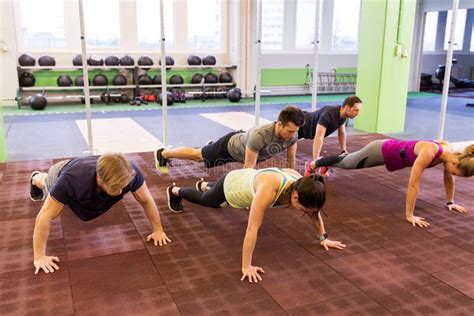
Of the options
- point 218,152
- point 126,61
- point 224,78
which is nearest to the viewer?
point 218,152

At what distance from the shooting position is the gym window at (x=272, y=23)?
31.6 feet

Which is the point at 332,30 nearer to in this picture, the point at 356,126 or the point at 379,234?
the point at 356,126

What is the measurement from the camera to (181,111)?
7656 millimetres

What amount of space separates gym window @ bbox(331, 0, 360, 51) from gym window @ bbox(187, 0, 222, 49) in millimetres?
2781

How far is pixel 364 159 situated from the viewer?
10.6ft

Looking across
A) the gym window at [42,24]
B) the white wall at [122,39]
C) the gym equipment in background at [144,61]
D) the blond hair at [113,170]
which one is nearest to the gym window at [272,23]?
the white wall at [122,39]

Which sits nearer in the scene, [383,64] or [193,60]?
[383,64]

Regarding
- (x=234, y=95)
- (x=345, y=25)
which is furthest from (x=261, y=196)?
(x=345, y=25)

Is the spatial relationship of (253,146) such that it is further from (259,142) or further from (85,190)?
(85,190)

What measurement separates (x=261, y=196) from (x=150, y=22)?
774cm

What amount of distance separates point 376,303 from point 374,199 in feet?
4.81

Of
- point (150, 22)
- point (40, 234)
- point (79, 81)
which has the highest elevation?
point (150, 22)

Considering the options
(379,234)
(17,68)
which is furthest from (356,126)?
(17,68)

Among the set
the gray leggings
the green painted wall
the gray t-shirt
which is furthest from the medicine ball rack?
the gray leggings
